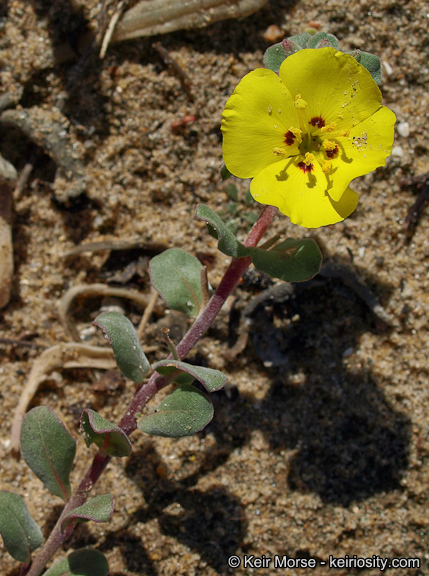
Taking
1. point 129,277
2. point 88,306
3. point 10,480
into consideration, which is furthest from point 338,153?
point 10,480

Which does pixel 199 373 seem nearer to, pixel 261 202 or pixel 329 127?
pixel 261 202

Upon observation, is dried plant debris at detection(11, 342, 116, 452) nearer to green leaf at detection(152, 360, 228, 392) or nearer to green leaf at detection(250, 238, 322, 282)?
green leaf at detection(152, 360, 228, 392)

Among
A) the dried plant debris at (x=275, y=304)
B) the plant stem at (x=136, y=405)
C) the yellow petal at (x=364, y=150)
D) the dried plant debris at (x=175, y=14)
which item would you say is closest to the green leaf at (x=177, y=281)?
the plant stem at (x=136, y=405)

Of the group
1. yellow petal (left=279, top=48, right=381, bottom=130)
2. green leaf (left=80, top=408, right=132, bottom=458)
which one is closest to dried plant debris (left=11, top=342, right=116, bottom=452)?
green leaf (left=80, top=408, right=132, bottom=458)

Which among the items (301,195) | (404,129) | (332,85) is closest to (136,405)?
(301,195)

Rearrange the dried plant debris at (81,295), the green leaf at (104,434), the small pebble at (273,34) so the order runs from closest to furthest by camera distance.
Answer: the green leaf at (104,434) → the dried plant debris at (81,295) → the small pebble at (273,34)

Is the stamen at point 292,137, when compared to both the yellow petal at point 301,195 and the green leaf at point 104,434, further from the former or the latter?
the green leaf at point 104,434
